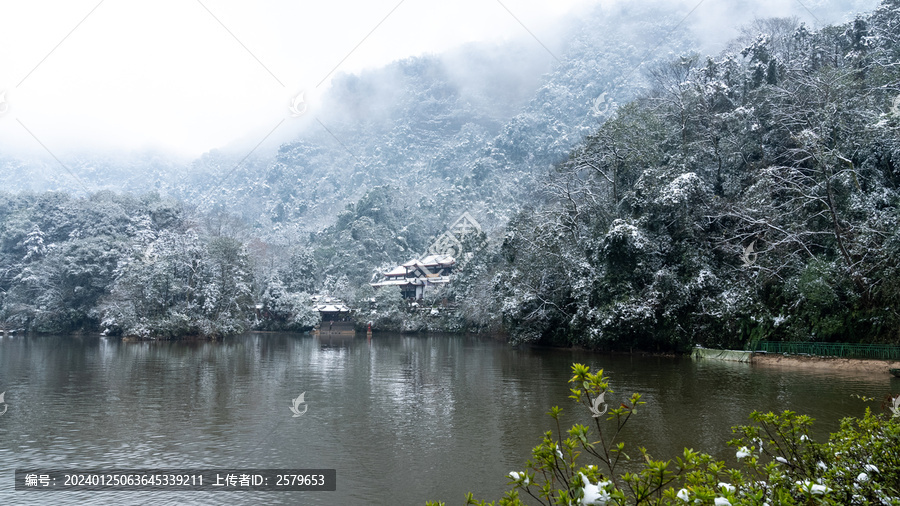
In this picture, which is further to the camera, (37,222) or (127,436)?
(37,222)

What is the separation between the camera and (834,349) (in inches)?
669

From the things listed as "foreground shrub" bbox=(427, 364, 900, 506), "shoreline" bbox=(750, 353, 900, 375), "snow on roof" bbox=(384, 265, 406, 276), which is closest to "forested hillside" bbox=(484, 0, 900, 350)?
"shoreline" bbox=(750, 353, 900, 375)

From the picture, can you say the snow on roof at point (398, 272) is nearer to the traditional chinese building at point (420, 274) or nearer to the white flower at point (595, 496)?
the traditional chinese building at point (420, 274)

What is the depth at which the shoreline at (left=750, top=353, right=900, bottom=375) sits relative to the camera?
15562mm

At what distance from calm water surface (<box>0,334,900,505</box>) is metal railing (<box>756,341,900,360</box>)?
1535 millimetres

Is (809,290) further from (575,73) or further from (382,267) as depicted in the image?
(575,73)

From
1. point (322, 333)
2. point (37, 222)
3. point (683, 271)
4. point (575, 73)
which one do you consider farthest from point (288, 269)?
point (575, 73)

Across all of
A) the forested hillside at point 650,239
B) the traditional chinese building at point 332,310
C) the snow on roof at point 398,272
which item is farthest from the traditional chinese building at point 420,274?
the forested hillside at point 650,239

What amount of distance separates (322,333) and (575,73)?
241ft

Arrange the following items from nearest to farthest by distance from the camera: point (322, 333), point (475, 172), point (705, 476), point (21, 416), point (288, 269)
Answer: point (705, 476) → point (21, 416) → point (322, 333) → point (288, 269) → point (475, 172)

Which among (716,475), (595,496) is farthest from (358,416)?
(595,496)

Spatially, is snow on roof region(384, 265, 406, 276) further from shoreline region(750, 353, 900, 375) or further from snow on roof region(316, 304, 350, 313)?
shoreline region(750, 353, 900, 375)

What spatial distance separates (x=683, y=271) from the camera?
21859 millimetres

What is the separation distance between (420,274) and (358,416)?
45909 mm
